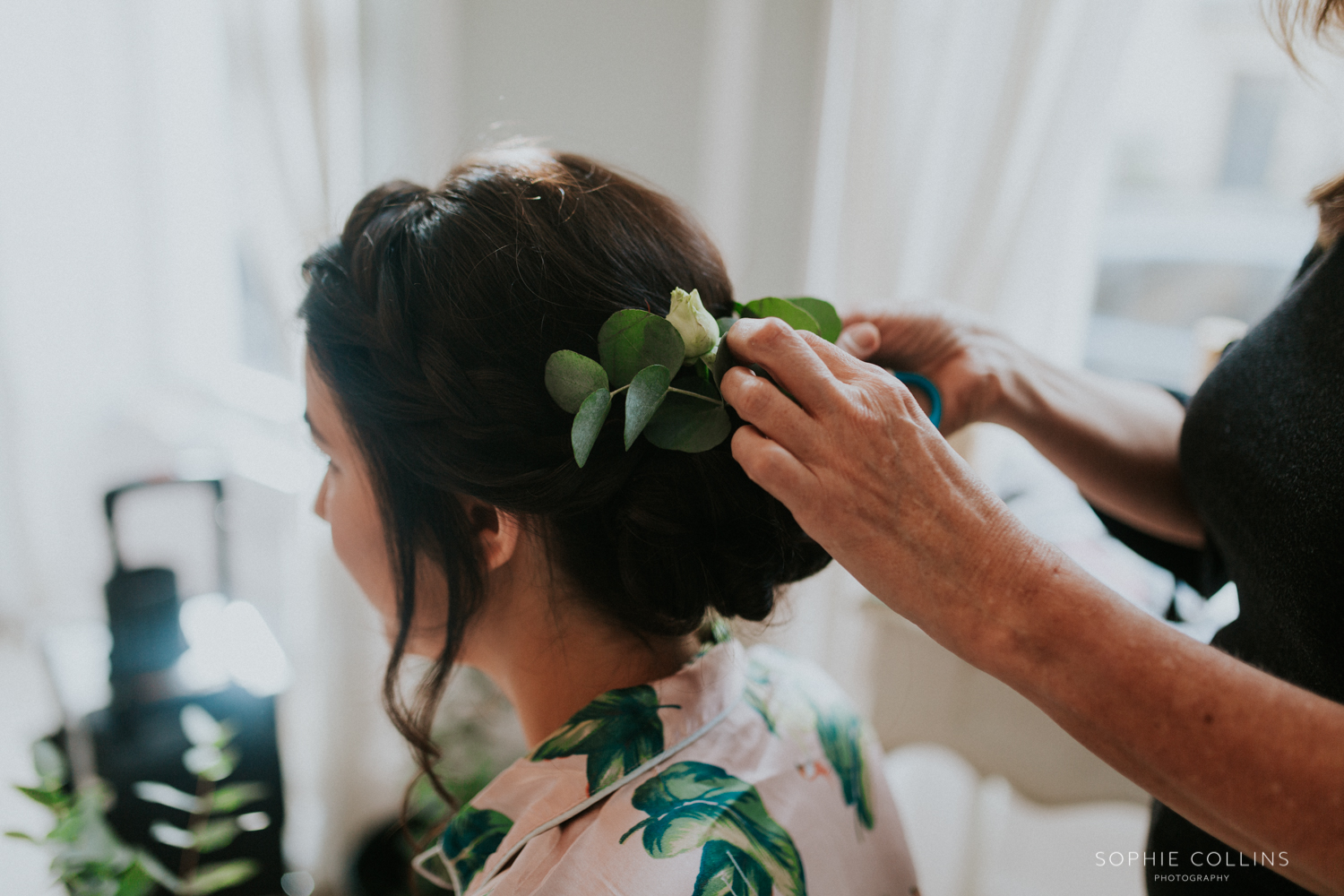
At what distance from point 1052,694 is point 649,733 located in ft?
1.15

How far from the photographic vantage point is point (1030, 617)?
52cm

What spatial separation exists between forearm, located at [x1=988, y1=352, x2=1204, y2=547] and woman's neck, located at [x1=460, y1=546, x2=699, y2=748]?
1.67 feet

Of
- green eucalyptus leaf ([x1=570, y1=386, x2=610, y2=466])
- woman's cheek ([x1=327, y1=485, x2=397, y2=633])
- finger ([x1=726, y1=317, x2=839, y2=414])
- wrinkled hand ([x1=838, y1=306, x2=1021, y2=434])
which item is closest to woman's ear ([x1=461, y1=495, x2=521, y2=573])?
woman's cheek ([x1=327, y1=485, x2=397, y2=633])

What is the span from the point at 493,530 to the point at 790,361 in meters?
0.37

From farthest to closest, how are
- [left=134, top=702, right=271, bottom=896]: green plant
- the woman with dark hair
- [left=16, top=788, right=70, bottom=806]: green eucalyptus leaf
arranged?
[left=134, top=702, right=271, bottom=896]: green plant < [left=16, top=788, right=70, bottom=806]: green eucalyptus leaf < the woman with dark hair

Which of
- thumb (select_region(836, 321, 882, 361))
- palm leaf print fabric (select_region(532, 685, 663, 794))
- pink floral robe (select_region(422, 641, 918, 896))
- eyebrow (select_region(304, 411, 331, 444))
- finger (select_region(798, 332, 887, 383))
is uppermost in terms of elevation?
finger (select_region(798, 332, 887, 383))

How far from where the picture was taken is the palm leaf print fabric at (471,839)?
75 centimetres

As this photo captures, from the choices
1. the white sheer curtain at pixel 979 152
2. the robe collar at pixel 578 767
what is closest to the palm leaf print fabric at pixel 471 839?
the robe collar at pixel 578 767

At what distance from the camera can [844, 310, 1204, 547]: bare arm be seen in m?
0.98

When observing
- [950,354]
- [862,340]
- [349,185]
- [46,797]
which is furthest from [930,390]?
[349,185]

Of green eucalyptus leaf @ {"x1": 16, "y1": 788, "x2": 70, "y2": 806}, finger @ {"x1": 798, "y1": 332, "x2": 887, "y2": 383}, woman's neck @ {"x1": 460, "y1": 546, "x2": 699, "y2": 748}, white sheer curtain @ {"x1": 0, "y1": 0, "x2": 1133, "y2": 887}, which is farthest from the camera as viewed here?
white sheer curtain @ {"x1": 0, "y1": 0, "x2": 1133, "y2": 887}

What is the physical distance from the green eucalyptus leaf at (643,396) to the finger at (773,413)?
63 mm

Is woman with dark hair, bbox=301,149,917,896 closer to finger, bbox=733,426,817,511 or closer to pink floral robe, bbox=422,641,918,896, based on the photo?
pink floral robe, bbox=422,641,918,896

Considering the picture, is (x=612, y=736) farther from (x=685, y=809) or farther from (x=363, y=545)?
(x=363, y=545)
